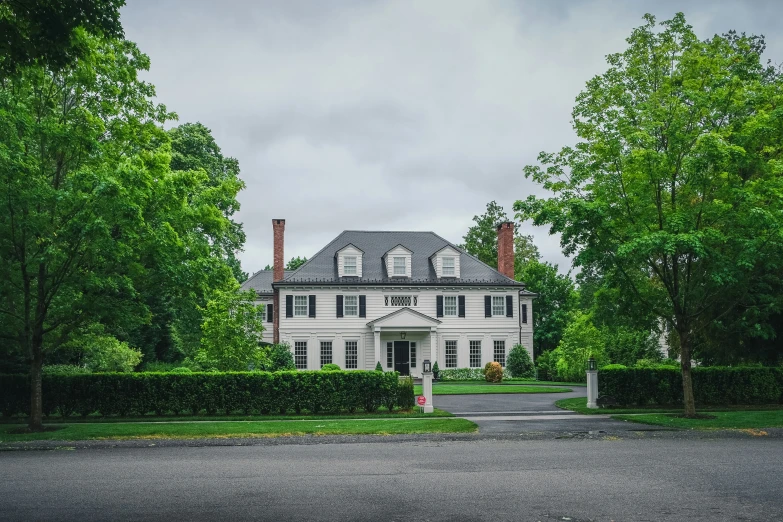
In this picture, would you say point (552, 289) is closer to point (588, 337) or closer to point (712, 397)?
point (588, 337)

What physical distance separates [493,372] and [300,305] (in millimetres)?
12529

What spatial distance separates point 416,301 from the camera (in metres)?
41.4

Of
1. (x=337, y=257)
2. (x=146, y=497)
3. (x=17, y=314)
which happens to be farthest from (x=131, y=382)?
(x=337, y=257)

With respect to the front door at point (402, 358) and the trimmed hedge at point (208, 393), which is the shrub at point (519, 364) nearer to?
the front door at point (402, 358)

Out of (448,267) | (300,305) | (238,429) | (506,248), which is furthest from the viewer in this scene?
(506,248)

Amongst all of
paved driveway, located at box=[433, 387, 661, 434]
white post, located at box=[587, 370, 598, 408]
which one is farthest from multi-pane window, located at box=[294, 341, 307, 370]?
white post, located at box=[587, 370, 598, 408]

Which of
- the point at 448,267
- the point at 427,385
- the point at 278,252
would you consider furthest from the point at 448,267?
the point at 427,385

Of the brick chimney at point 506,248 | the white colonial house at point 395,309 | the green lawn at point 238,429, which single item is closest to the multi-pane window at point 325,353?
the white colonial house at point 395,309

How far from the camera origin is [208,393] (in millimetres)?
20344

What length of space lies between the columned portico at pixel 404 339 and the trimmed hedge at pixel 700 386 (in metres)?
17.8

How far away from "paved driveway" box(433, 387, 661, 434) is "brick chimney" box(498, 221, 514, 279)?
15680 millimetres

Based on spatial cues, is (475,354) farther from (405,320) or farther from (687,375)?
(687,375)

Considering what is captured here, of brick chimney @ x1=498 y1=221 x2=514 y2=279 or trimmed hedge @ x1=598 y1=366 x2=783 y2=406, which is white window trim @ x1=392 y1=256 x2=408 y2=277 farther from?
trimmed hedge @ x1=598 y1=366 x2=783 y2=406

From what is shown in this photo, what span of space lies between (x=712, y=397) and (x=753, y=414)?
2800mm
